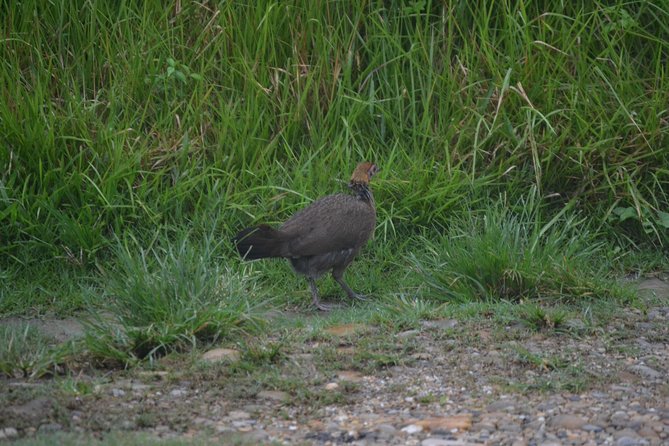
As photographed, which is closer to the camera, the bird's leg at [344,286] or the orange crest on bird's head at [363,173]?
the bird's leg at [344,286]

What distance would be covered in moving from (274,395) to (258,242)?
213 cm

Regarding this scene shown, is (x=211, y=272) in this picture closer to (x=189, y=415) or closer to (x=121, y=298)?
(x=121, y=298)

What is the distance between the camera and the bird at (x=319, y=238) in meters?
6.85

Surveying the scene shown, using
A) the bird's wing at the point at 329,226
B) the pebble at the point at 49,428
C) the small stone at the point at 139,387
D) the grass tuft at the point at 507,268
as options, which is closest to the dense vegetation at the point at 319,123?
the grass tuft at the point at 507,268

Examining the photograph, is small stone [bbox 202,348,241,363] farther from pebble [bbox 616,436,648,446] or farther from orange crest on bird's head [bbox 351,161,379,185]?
orange crest on bird's head [bbox 351,161,379,185]

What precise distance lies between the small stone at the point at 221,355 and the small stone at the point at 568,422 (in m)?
1.56

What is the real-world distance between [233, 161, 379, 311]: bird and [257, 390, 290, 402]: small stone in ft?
6.84

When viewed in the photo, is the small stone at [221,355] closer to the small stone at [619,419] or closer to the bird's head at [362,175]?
the small stone at [619,419]

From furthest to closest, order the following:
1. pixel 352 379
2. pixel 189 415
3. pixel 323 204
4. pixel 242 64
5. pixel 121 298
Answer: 1. pixel 242 64
2. pixel 323 204
3. pixel 121 298
4. pixel 352 379
5. pixel 189 415

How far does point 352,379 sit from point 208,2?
4612mm

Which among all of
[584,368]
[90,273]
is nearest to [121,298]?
[90,273]

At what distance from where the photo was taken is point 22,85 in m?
8.22

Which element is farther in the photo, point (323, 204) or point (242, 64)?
point (242, 64)

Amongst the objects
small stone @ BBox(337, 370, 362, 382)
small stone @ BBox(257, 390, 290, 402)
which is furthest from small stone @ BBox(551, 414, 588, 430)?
small stone @ BBox(257, 390, 290, 402)
